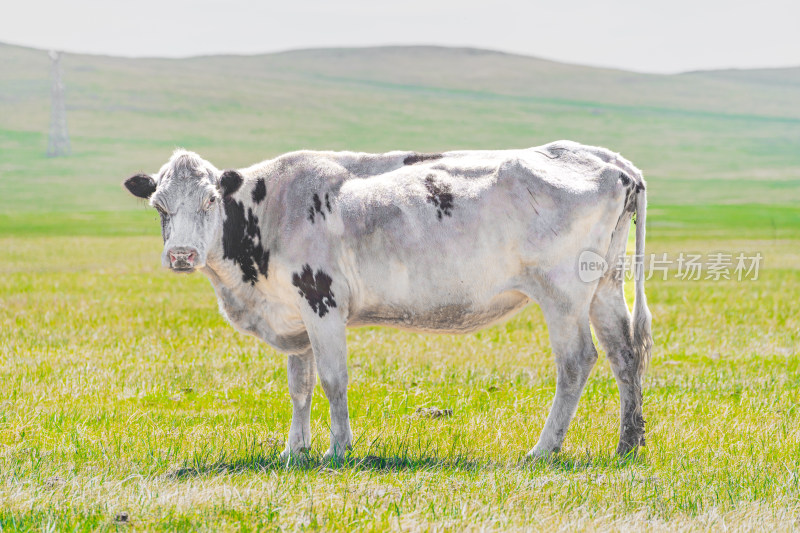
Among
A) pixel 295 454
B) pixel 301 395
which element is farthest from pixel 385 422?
pixel 295 454

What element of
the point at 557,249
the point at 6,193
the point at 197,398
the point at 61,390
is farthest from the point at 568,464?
the point at 6,193

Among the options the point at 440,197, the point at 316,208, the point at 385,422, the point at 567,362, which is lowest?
the point at 385,422

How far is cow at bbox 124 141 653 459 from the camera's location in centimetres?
786

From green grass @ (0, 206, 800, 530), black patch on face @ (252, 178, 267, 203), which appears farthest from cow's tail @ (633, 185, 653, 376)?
black patch on face @ (252, 178, 267, 203)

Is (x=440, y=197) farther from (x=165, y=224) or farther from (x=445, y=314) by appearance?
(x=165, y=224)

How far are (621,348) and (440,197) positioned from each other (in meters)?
2.11

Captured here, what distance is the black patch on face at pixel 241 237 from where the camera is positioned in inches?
323

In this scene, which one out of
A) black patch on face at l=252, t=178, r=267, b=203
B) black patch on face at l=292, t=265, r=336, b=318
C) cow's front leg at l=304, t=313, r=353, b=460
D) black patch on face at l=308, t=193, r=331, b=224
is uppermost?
black patch on face at l=252, t=178, r=267, b=203

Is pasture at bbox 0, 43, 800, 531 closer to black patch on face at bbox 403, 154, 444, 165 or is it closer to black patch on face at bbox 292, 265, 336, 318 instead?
black patch on face at bbox 292, 265, 336, 318

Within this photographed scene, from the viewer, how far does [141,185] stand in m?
8.02

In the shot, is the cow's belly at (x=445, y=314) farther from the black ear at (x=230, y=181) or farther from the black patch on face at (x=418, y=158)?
the black ear at (x=230, y=181)

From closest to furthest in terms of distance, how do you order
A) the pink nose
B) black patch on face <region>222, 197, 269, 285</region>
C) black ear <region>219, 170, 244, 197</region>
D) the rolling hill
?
the pink nose, black ear <region>219, 170, 244, 197</region>, black patch on face <region>222, 197, 269, 285</region>, the rolling hill

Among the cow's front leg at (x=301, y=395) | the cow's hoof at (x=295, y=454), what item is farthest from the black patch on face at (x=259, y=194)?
the cow's hoof at (x=295, y=454)

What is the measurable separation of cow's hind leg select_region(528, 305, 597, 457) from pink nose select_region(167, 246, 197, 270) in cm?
296
